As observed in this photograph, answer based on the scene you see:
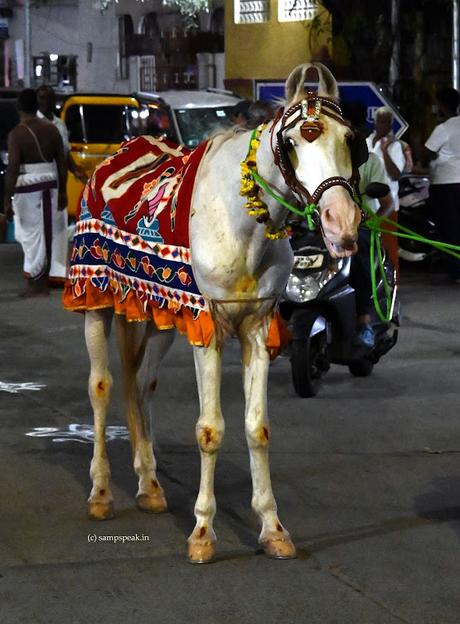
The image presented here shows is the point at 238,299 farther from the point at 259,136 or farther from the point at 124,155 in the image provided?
the point at 124,155

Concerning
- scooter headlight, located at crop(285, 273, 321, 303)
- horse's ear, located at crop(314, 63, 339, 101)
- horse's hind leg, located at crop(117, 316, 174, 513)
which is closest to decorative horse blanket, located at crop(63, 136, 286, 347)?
horse's hind leg, located at crop(117, 316, 174, 513)

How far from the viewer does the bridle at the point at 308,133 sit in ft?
17.3

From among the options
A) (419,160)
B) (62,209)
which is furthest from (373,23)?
(62,209)

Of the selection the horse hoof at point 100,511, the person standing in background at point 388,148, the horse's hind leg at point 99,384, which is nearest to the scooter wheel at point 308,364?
the horse's hind leg at point 99,384

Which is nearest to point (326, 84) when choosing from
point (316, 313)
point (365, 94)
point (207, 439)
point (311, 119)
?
point (311, 119)

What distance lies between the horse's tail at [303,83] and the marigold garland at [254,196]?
305 mm

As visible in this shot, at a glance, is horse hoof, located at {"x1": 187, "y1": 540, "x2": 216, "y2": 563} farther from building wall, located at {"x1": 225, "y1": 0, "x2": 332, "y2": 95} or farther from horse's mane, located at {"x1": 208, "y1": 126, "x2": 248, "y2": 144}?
building wall, located at {"x1": 225, "y1": 0, "x2": 332, "y2": 95}

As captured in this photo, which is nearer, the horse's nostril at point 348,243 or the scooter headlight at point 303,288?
the horse's nostril at point 348,243

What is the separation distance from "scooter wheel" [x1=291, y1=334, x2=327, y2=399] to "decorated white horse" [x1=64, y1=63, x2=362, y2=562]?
7.45 feet

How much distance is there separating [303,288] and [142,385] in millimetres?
2390

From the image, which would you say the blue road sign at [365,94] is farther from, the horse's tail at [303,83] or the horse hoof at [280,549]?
the horse hoof at [280,549]

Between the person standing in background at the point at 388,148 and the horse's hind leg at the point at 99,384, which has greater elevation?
the person standing in background at the point at 388,148

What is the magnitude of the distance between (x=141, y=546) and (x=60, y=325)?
6.44 m
